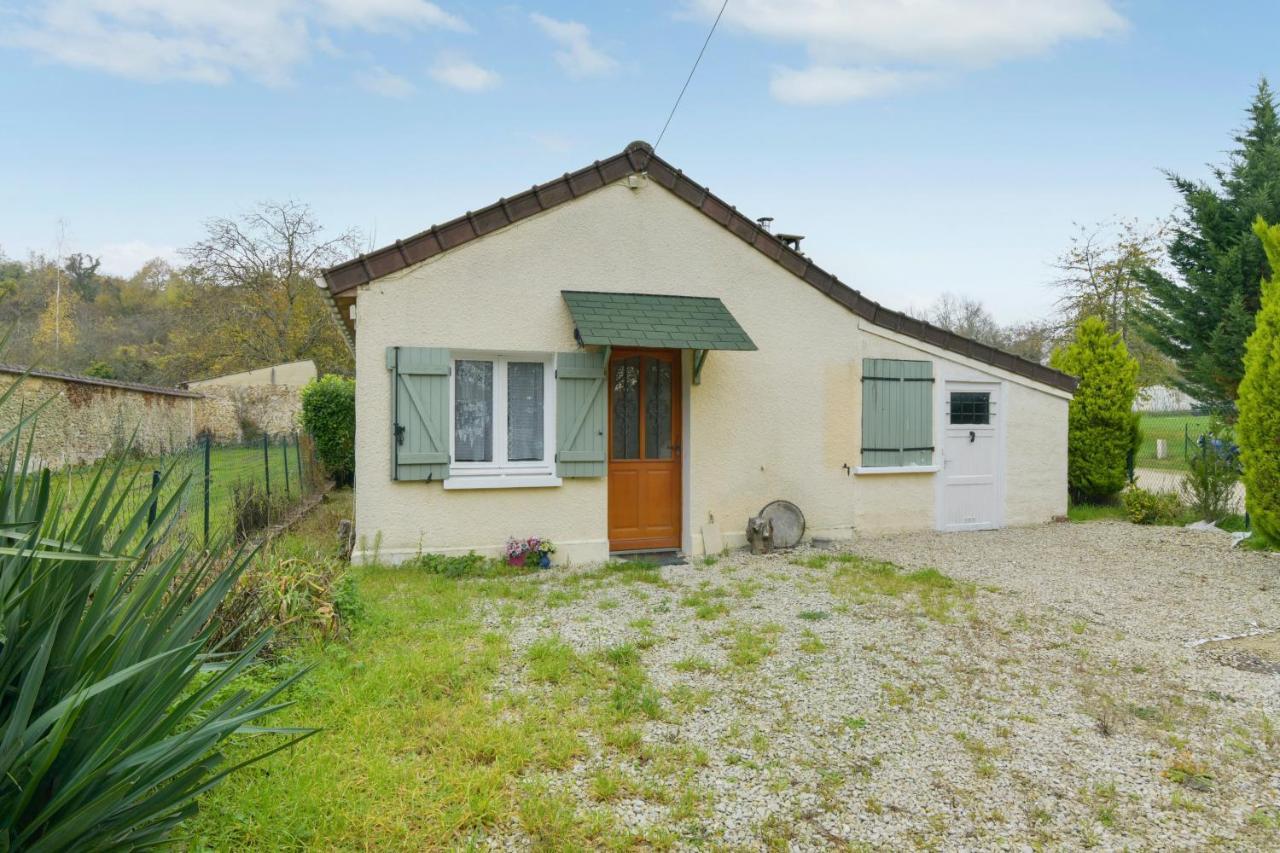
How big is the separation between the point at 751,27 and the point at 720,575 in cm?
601

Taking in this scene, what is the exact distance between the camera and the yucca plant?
1668 millimetres

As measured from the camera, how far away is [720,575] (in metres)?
7.33

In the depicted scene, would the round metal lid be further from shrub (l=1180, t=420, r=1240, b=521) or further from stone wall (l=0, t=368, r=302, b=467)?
stone wall (l=0, t=368, r=302, b=467)

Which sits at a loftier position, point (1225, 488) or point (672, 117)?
point (672, 117)

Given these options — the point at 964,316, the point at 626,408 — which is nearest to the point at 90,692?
the point at 626,408

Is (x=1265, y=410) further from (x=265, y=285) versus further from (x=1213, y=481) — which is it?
(x=265, y=285)

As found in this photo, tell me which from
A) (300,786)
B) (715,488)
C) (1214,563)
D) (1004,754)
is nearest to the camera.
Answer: (300,786)

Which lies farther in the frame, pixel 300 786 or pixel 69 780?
pixel 300 786

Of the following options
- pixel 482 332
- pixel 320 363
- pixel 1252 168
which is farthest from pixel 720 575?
pixel 320 363

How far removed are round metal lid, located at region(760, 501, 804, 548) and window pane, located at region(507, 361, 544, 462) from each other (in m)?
2.87

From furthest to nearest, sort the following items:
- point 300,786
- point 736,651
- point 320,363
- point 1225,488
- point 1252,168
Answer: point 320,363
point 1252,168
point 1225,488
point 736,651
point 300,786

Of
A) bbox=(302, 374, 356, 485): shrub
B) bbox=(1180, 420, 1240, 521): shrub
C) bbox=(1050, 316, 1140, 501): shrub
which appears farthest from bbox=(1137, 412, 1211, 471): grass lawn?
bbox=(302, 374, 356, 485): shrub

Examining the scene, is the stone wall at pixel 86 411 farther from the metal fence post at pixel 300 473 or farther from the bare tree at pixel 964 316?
the bare tree at pixel 964 316

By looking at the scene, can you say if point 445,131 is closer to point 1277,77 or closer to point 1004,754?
point 1004,754
